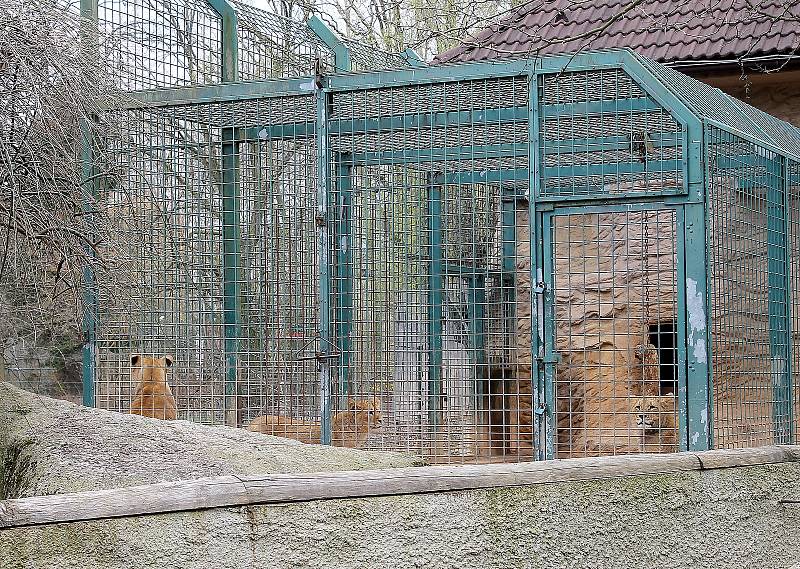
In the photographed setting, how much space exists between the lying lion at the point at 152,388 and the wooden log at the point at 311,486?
3894 millimetres

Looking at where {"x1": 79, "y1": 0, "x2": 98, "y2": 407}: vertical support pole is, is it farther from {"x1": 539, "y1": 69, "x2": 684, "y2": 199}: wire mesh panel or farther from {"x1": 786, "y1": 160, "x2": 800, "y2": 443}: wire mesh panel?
{"x1": 786, "y1": 160, "x2": 800, "y2": 443}: wire mesh panel

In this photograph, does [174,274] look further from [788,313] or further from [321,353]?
[788,313]

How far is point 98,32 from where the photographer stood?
233 inches

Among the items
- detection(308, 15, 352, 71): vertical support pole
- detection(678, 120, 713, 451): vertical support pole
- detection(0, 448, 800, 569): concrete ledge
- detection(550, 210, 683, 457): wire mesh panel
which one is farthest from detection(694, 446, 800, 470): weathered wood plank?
detection(308, 15, 352, 71): vertical support pole

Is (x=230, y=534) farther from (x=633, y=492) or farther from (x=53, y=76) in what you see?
(x=53, y=76)

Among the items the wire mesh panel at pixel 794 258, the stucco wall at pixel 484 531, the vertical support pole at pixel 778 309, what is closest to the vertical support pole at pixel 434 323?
the vertical support pole at pixel 778 309

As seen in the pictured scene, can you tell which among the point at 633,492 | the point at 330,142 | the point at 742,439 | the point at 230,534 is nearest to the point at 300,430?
the point at 330,142

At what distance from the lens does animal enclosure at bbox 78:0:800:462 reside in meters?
7.06

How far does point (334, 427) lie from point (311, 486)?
4055 millimetres

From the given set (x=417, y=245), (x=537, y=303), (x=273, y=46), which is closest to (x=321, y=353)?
(x=417, y=245)

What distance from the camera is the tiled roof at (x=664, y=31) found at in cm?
1134

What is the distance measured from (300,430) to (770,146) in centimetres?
356

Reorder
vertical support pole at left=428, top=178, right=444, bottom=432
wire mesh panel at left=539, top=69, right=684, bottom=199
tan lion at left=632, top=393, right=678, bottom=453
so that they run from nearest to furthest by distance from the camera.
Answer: wire mesh panel at left=539, top=69, right=684, bottom=199
tan lion at left=632, top=393, right=678, bottom=453
vertical support pole at left=428, top=178, right=444, bottom=432

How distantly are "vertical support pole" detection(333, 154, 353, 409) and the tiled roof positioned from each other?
3.29m
